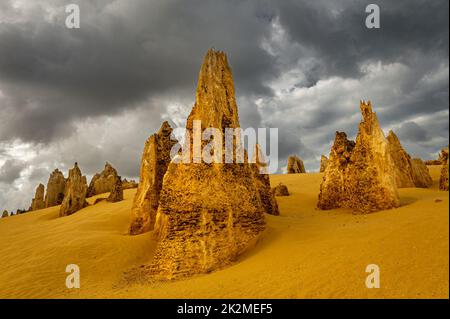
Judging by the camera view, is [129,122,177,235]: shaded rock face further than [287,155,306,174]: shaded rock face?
No

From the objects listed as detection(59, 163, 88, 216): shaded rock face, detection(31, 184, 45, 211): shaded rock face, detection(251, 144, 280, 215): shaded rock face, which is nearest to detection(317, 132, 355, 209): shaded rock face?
detection(251, 144, 280, 215): shaded rock face

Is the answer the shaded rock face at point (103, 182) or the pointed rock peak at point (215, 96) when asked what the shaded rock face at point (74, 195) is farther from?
the pointed rock peak at point (215, 96)

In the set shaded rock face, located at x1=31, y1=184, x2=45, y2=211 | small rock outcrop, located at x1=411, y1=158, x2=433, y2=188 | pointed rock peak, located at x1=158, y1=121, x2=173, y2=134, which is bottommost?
shaded rock face, located at x1=31, y1=184, x2=45, y2=211

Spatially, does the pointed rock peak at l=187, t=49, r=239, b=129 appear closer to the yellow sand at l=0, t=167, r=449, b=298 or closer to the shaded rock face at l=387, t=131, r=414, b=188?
the yellow sand at l=0, t=167, r=449, b=298

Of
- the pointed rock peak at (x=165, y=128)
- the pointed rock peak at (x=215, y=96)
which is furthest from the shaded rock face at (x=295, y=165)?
the pointed rock peak at (x=215, y=96)

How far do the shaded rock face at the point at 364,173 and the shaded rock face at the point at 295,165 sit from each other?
28.5 metres

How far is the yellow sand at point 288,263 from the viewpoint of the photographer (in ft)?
12.6

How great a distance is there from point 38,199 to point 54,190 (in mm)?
3638

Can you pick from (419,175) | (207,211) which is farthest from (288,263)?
(419,175)

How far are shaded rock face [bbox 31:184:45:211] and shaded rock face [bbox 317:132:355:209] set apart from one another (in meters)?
34.6

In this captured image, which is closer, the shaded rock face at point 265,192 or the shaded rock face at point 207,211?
the shaded rock face at point 207,211

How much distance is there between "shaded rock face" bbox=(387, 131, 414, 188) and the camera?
15711mm
